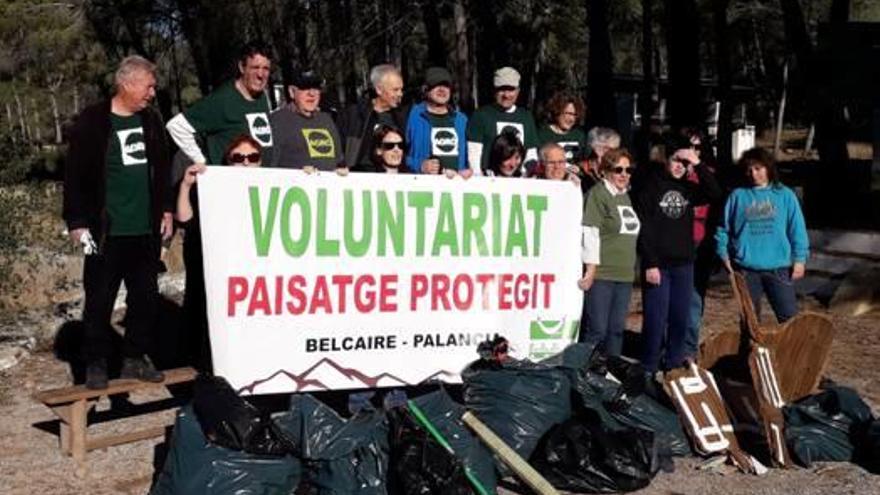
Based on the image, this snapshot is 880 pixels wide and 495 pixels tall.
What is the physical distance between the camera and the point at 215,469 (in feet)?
17.2

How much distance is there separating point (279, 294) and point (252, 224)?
0.39 meters

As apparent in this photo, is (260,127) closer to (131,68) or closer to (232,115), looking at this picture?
(232,115)

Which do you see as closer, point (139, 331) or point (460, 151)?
point (139, 331)

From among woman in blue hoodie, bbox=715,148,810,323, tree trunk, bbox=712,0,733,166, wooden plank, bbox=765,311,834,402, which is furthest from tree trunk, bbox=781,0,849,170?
wooden plank, bbox=765,311,834,402

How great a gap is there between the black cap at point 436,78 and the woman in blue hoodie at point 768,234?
6.66ft

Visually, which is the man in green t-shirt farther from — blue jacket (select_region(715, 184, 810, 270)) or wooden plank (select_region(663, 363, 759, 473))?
blue jacket (select_region(715, 184, 810, 270))

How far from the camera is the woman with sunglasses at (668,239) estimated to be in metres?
7.06

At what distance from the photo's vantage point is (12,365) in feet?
29.0

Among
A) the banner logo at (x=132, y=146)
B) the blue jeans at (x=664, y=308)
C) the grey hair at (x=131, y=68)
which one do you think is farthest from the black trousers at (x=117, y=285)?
the blue jeans at (x=664, y=308)

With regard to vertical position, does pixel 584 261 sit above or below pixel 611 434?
above

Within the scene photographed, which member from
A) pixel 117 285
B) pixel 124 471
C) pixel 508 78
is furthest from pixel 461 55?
pixel 124 471

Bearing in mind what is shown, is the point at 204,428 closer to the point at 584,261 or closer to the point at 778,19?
the point at 584,261

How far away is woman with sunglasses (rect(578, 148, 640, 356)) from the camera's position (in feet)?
22.5

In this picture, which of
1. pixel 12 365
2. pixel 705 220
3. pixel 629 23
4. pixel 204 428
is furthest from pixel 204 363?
pixel 629 23
